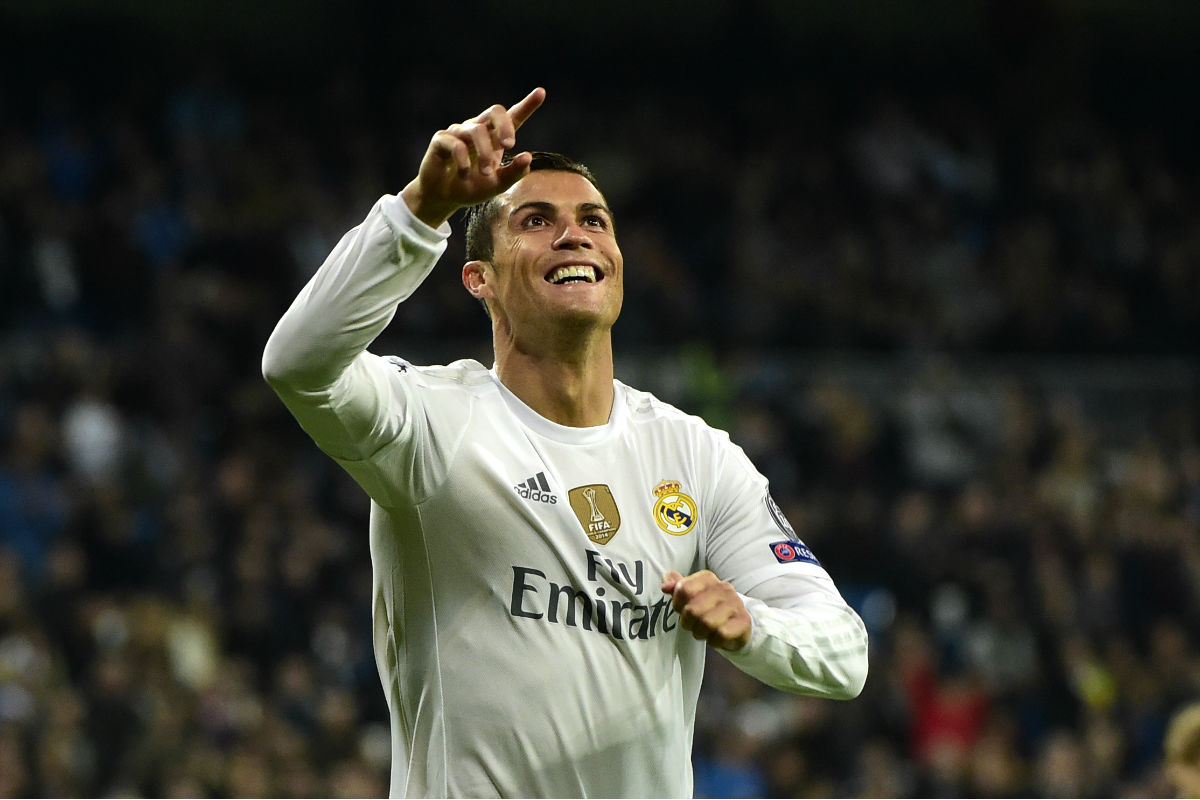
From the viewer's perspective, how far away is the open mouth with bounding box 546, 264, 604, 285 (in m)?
3.64

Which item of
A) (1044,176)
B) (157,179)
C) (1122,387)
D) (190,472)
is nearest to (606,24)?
(1044,176)

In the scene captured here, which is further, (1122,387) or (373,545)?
(1122,387)

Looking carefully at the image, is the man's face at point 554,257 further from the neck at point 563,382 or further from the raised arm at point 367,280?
the raised arm at point 367,280

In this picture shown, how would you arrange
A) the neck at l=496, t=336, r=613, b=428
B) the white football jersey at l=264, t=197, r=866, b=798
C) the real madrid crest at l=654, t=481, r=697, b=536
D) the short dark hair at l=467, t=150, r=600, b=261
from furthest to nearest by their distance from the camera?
the short dark hair at l=467, t=150, r=600, b=261
the neck at l=496, t=336, r=613, b=428
the real madrid crest at l=654, t=481, r=697, b=536
the white football jersey at l=264, t=197, r=866, b=798

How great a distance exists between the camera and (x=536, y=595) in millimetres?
3367

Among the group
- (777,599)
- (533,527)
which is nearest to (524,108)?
(533,527)

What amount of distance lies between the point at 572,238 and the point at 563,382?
33 cm

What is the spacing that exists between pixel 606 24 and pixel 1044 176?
5.09m

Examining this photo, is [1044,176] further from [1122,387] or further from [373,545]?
[373,545]

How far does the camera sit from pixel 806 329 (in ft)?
43.0

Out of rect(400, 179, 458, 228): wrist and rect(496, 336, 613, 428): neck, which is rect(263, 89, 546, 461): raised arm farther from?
rect(496, 336, 613, 428): neck

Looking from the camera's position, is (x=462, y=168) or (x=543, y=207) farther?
(x=543, y=207)

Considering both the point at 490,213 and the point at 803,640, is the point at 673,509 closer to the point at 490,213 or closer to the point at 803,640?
the point at 803,640

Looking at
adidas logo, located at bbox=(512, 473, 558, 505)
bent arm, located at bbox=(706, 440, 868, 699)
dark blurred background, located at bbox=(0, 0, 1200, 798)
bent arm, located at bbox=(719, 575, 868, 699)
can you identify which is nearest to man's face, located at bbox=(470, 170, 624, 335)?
adidas logo, located at bbox=(512, 473, 558, 505)
